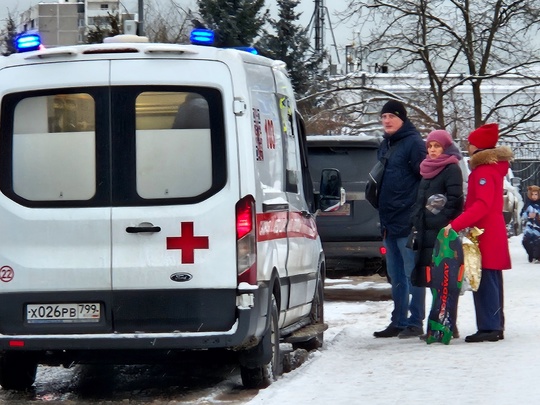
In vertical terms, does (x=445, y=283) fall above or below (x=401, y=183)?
below

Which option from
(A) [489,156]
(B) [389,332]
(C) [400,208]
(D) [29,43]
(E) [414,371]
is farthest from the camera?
(B) [389,332]

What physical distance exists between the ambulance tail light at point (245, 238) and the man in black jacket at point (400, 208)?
3225mm

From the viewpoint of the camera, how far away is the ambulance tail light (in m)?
7.51

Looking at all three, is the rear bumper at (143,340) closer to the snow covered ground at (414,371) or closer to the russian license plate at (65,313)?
the russian license plate at (65,313)

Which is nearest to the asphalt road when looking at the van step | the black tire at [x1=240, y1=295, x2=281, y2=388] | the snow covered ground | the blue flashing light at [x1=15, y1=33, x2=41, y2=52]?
the black tire at [x1=240, y1=295, x2=281, y2=388]

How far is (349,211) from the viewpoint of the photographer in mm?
14938

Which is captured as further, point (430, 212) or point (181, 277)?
point (430, 212)

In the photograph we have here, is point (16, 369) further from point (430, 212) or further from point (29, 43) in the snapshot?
point (430, 212)

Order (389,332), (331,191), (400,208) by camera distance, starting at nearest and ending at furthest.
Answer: (331,191) < (400,208) < (389,332)

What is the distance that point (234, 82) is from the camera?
25.0 feet

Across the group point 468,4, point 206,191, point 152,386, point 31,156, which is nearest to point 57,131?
point 31,156

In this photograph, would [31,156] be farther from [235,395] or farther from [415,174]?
[415,174]

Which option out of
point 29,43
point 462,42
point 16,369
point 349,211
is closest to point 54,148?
point 29,43

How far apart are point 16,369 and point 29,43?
2237mm
